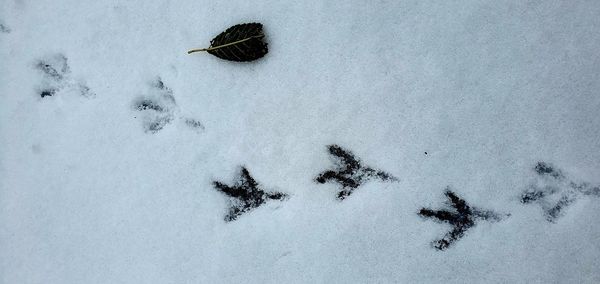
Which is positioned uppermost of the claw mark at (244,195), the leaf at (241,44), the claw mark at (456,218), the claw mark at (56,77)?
the claw mark at (56,77)

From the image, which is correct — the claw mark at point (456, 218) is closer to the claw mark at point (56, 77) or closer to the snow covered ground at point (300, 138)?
the snow covered ground at point (300, 138)

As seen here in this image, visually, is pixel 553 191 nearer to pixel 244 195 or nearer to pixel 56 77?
pixel 244 195

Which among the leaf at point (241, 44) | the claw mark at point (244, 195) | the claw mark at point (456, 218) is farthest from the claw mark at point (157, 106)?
the claw mark at point (456, 218)

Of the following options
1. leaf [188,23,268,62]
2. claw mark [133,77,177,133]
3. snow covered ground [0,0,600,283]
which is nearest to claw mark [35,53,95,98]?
snow covered ground [0,0,600,283]

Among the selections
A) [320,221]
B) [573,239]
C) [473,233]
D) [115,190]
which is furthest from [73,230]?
[573,239]

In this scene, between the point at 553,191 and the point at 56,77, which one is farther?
the point at 56,77

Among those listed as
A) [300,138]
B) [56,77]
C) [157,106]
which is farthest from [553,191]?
[56,77]

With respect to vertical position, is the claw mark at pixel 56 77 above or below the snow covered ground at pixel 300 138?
above

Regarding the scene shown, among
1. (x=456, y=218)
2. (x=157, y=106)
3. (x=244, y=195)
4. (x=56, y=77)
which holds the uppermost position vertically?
(x=56, y=77)
